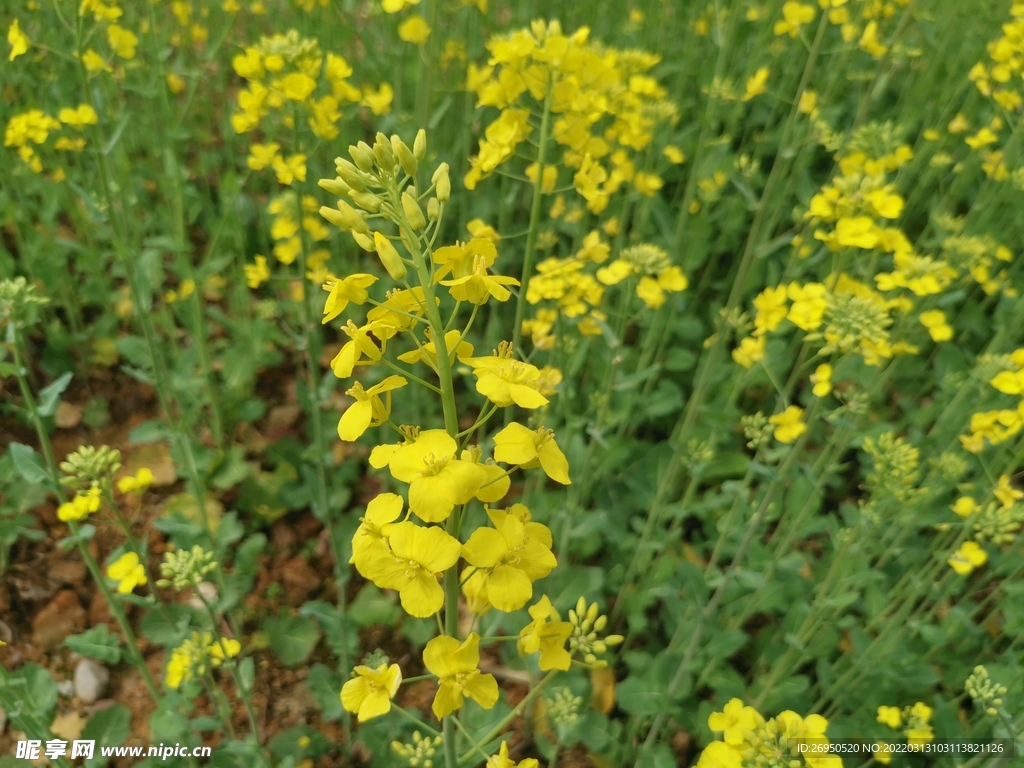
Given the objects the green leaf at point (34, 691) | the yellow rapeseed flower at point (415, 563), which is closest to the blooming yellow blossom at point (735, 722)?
the yellow rapeseed flower at point (415, 563)

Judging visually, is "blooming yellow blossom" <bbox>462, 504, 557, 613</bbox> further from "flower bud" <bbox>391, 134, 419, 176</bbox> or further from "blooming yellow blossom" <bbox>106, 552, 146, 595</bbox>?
"blooming yellow blossom" <bbox>106, 552, 146, 595</bbox>

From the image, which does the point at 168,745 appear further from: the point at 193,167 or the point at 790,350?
the point at 193,167

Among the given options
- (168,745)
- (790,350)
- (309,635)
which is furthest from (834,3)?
(168,745)

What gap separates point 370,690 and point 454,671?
0.27 metres

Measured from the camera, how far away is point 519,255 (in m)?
4.83

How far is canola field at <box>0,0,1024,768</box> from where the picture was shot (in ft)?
6.11

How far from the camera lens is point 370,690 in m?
1.70

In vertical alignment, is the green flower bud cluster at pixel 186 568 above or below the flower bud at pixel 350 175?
→ below

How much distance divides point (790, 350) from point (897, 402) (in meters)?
0.85

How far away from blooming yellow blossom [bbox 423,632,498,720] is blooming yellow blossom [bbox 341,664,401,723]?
0.40 feet

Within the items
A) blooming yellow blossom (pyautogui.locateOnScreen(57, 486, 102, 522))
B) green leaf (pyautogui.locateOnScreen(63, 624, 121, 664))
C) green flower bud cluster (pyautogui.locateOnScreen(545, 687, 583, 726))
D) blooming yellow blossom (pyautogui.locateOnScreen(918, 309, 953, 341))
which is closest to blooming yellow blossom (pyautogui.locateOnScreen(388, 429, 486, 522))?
green flower bud cluster (pyautogui.locateOnScreen(545, 687, 583, 726))

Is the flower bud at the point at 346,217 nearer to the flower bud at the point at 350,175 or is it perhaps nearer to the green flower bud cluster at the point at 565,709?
the flower bud at the point at 350,175

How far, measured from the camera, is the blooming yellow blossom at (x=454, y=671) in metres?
1.58

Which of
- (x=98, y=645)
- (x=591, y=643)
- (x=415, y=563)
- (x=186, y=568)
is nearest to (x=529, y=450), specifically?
(x=415, y=563)
